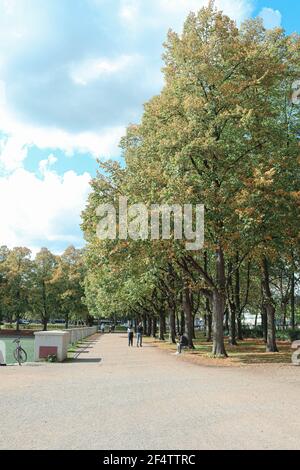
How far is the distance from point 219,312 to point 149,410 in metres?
16.4

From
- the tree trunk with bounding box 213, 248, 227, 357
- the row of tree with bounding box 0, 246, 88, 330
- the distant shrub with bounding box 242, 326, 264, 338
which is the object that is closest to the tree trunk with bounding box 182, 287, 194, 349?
the tree trunk with bounding box 213, 248, 227, 357

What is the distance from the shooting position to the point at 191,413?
1008cm

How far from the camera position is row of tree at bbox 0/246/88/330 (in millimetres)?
78125

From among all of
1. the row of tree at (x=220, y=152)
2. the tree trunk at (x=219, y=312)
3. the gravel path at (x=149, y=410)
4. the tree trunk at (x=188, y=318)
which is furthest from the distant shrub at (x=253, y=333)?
the gravel path at (x=149, y=410)

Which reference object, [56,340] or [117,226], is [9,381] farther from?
[117,226]

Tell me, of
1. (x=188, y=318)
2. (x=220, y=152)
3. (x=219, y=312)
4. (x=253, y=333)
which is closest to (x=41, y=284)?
(x=253, y=333)

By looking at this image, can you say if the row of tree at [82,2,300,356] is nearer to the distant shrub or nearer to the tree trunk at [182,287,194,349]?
the tree trunk at [182,287,194,349]

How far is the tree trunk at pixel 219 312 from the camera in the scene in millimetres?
26109

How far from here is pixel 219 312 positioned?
26453mm

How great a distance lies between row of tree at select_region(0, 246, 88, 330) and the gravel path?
2426 inches

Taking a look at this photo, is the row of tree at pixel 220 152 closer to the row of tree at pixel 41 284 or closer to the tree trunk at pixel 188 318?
the tree trunk at pixel 188 318

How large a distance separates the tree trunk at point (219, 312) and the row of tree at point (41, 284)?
51.4m
